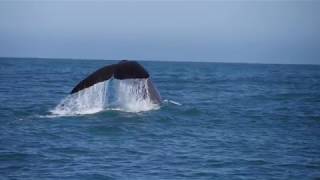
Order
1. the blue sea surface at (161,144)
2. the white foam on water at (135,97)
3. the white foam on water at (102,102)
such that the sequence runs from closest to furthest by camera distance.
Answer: the blue sea surface at (161,144) → the white foam on water at (135,97) → the white foam on water at (102,102)

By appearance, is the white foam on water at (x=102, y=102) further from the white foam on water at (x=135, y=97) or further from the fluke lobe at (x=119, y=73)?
the fluke lobe at (x=119, y=73)

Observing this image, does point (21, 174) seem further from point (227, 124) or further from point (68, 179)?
point (227, 124)

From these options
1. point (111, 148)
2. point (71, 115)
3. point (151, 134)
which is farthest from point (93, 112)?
point (111, 148)

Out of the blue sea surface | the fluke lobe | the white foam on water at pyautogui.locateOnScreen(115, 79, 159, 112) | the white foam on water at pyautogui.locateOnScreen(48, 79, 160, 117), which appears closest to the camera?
the blue sea surface

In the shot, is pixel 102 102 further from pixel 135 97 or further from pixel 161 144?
pixel 161 144

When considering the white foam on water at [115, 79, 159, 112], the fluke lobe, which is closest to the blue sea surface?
the white foam on water at [115, 79, 159, 112]

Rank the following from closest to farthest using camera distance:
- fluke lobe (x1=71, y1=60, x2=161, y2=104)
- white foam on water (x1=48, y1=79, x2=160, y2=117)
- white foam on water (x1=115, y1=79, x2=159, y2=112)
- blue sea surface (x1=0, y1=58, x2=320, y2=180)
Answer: blue sea surface (x1=0, y1=58, x2=320, y2=180) < fluke lobe (x1=71, y1=60, x2=161, y2=104) < white foam on water (x1=115, y1=79, x2=159, y2=112) < white foam on water (x1=48, y1=79, x2=160, y2=117)

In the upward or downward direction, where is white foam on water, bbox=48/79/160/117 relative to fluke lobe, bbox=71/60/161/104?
downward

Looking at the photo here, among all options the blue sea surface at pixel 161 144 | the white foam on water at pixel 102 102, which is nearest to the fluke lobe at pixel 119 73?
the blue sea surface at pixel 161 144

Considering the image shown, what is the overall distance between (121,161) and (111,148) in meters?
1.36

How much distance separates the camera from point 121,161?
1200 centimetres

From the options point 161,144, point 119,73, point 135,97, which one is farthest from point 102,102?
point 161,144

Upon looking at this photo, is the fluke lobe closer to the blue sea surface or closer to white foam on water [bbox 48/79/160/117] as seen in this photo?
the blue sea surface

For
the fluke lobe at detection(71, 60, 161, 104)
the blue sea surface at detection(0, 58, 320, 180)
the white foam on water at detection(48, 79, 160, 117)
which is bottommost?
the blue sea surface at detection(0, 58, 320, 180)
